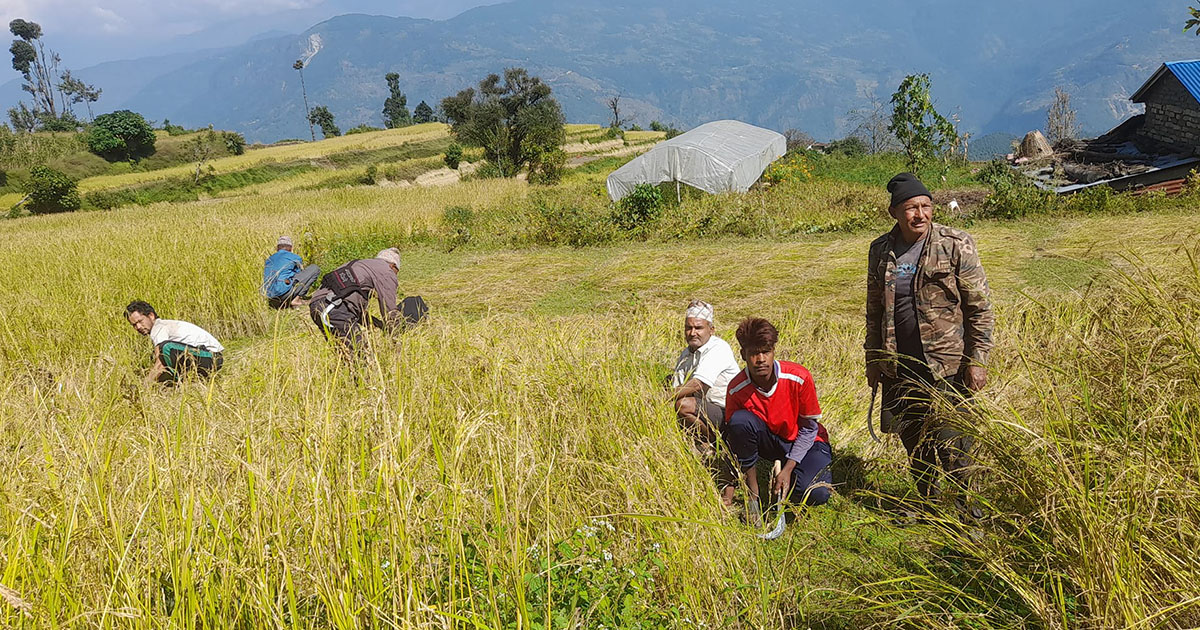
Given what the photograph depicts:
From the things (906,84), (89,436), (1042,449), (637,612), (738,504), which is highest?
(906,84)

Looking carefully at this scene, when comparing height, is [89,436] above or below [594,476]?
above

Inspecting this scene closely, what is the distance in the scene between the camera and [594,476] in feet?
7.68

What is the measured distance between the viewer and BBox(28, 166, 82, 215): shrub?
92.9ft

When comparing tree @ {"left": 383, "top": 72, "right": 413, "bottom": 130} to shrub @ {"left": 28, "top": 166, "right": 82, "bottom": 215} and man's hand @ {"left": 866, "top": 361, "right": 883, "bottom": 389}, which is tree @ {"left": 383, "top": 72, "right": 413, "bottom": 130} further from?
man's hand @ {"left": 866, "top": 361, "right": 883, "bottom": 389}

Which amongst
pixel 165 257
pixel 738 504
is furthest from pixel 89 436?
pixel 165 257

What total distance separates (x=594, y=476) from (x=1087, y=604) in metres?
1.44

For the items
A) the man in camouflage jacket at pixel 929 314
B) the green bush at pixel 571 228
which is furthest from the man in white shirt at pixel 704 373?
the green bush at pixel 571 228

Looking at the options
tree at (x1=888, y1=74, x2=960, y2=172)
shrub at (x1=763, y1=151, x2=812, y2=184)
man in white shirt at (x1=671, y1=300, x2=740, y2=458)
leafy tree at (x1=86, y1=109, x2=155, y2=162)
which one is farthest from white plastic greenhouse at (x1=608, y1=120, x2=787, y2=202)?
leafy tree at (x1=86, y1=109, x2=155, y2=162)

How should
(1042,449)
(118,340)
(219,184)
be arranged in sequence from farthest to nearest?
(219,184) → (118,340) → (1042,449)

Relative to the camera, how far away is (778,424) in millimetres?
3055

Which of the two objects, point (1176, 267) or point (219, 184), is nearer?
point (1176, 267)

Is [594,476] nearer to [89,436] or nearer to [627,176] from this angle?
[89,436]

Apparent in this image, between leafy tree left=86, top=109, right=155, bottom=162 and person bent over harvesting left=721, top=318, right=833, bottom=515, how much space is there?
173 ft

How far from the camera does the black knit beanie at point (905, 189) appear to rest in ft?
8.71
